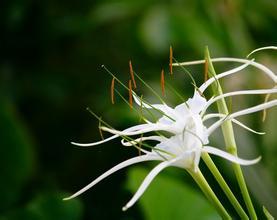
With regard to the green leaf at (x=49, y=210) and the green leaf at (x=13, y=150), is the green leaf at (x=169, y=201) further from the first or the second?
the green leaf at (x=13, y=150)

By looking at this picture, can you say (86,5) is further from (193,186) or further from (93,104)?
(193,186)

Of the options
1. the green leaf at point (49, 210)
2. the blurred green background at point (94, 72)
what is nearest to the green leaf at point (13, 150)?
the blurred green background at point (94, 72)

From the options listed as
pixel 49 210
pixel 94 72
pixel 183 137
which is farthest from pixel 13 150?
pixel 183 137

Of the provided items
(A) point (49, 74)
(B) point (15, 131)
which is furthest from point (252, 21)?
(B) point (15, 131)

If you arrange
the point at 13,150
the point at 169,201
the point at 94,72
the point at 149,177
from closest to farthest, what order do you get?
the point at 149,177 → the point at 169,201 → the point at 13,150 → the point at 94,72

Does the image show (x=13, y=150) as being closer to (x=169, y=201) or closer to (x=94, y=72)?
(x=169, y=201)

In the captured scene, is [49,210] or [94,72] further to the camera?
[94,72]

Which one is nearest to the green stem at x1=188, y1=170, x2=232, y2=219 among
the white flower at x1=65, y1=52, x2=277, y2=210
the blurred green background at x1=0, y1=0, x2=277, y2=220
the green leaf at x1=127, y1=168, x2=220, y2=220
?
the white flower at x1=65, y1=52, x2=277, y2=210
